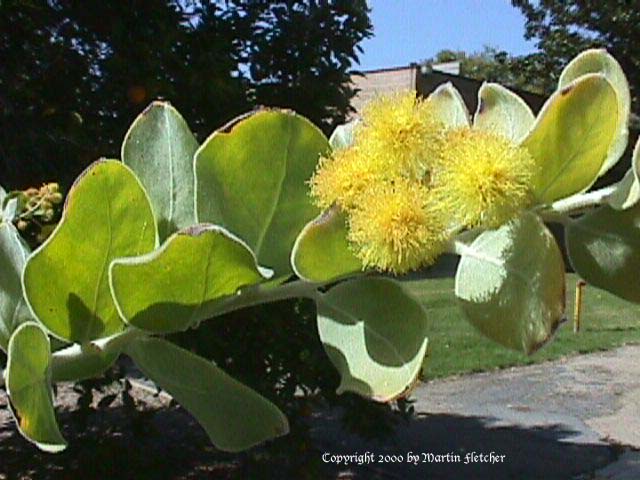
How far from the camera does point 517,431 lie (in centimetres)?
729

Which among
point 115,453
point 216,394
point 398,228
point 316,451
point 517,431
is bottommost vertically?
point 517,431

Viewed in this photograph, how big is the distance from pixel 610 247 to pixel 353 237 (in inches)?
5.3

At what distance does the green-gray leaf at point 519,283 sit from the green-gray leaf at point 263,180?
10 centimetres

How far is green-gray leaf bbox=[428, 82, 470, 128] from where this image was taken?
52 centimetres

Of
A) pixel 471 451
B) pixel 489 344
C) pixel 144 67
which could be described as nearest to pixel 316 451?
pixel 144 67

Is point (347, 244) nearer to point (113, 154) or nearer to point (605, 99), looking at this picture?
point (605, 99)

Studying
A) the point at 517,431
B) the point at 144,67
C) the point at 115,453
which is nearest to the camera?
the point at 144,67

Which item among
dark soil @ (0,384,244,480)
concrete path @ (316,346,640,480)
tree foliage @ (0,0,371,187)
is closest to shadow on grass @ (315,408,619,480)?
concrete path @ (316,346,640,480)

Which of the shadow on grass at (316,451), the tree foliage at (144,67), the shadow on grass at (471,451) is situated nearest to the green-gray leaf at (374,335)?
the tree foliage at (144,67)

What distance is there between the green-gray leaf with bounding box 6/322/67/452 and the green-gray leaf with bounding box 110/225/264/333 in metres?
0.05

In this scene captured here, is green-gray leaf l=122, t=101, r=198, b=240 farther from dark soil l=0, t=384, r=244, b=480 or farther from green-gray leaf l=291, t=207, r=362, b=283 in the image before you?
dark soil l=0, t=384, r=244, b=480

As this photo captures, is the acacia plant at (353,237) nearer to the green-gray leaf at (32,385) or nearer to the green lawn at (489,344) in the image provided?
the green-gray leaf at (32,385)

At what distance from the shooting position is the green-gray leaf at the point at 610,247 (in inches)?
17.6

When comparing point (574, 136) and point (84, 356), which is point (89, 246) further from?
point (574, 136)
